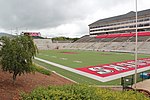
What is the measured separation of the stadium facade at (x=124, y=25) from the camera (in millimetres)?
79188

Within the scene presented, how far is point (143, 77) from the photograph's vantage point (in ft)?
58.3

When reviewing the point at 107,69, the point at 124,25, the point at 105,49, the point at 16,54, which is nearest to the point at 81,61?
the point at 107,69

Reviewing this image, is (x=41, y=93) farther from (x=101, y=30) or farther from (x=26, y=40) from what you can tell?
(x=101, y=30)

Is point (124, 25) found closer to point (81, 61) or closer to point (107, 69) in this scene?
point (81, 61)

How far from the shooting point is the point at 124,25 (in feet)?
290

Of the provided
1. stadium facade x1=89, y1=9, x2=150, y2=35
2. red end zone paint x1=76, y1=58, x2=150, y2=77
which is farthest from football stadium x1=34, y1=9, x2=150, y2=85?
red end zone paint x1=76, y1=58, x2=150, y2=77

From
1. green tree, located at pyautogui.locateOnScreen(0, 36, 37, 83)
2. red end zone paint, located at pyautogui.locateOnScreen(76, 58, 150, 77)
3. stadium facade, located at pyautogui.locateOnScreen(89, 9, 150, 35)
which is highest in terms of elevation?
stadium facade, located at pyautogui.locateOnScreen(89, 9, 150, 35)

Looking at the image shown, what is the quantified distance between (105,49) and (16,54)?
2240 inches

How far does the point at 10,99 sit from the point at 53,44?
83752 mm

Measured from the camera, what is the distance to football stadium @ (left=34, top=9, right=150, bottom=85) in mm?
27781

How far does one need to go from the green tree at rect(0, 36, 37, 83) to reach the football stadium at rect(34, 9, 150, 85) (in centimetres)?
838

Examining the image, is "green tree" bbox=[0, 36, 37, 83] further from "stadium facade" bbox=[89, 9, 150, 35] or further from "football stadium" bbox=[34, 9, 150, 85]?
"stadium facade" bbox=[89, 9, 150, 35]

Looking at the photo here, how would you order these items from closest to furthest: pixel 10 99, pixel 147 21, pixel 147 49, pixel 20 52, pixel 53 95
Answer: pixel 53 95, pixel 10 99, pixel 20 52, pixel 147 49, pixel 147 21

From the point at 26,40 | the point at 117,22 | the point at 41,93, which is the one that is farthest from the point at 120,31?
the point at 41,93
